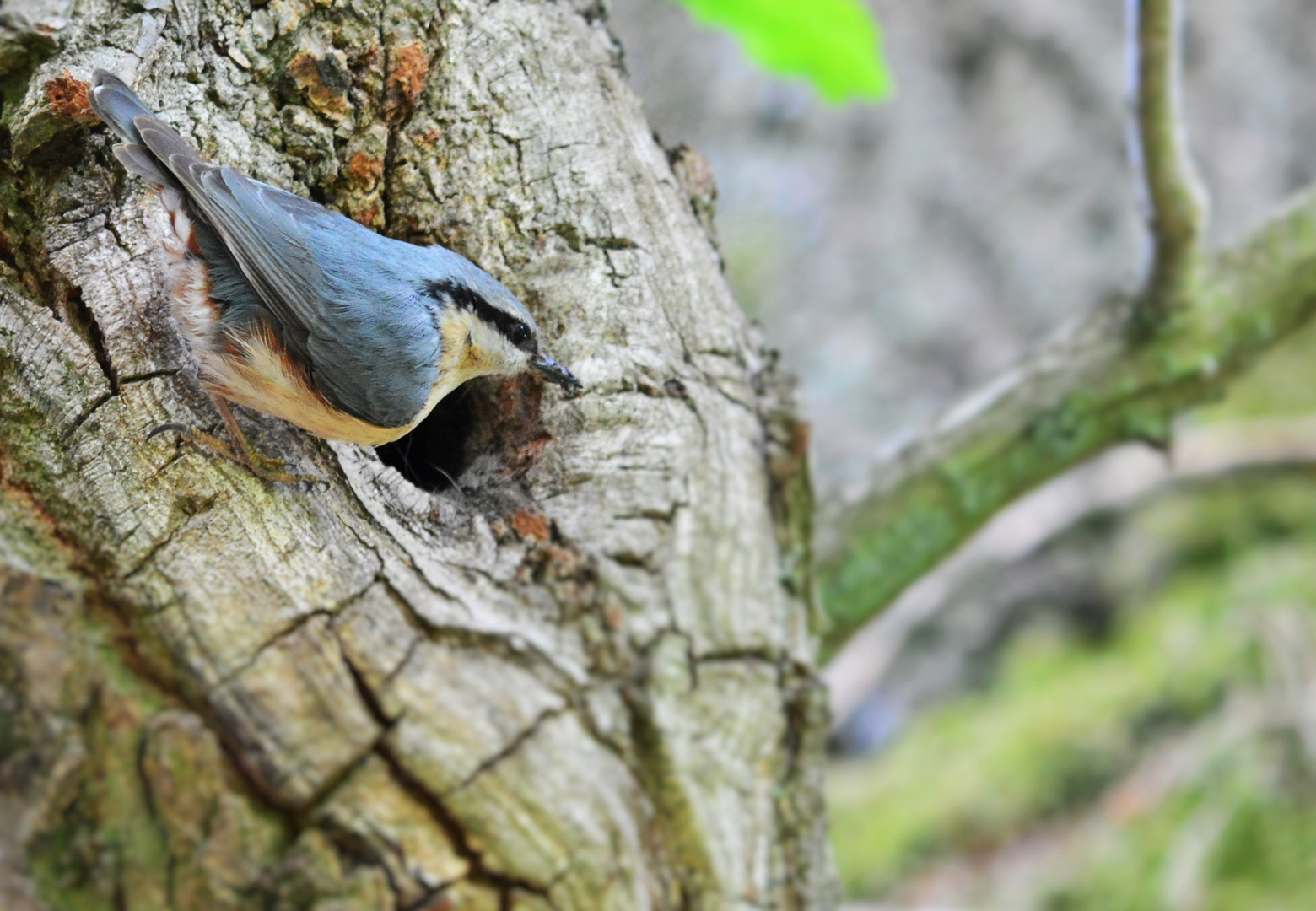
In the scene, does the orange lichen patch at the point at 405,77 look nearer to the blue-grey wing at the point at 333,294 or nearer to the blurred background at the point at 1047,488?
the blue-grey wing at the point at 333,294

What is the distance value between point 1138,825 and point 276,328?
321cm

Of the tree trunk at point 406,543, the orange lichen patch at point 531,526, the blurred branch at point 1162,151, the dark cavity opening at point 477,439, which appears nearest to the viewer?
the tree trunk at point 406,543

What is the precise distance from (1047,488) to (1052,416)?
278 millimetres

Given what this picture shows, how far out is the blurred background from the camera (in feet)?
11.5

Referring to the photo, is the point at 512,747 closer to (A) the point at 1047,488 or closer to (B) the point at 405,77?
(B) the point at 405,77

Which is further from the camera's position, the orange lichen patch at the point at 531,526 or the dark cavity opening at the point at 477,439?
the dark cavity opening at the point at 477,439

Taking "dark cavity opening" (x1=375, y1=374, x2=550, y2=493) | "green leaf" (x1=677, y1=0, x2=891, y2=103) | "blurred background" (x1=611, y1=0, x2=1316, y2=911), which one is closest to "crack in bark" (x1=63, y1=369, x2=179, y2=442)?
"dark cavity opening" (x1=375, y1=374, x2=550, y2=493)

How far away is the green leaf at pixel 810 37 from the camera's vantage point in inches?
80.4

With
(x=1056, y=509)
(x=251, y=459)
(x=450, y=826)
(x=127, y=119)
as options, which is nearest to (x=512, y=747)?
(x=450, y=826)

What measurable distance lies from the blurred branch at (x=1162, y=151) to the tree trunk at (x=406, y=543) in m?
1.02

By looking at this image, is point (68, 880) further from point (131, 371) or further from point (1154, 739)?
point (1154, 739)

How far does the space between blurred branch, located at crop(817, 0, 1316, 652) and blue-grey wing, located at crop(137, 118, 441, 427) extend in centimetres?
109

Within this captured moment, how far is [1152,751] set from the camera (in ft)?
12.7

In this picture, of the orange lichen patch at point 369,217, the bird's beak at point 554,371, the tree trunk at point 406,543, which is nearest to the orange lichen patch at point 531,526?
the tree trunk at point 406,543
